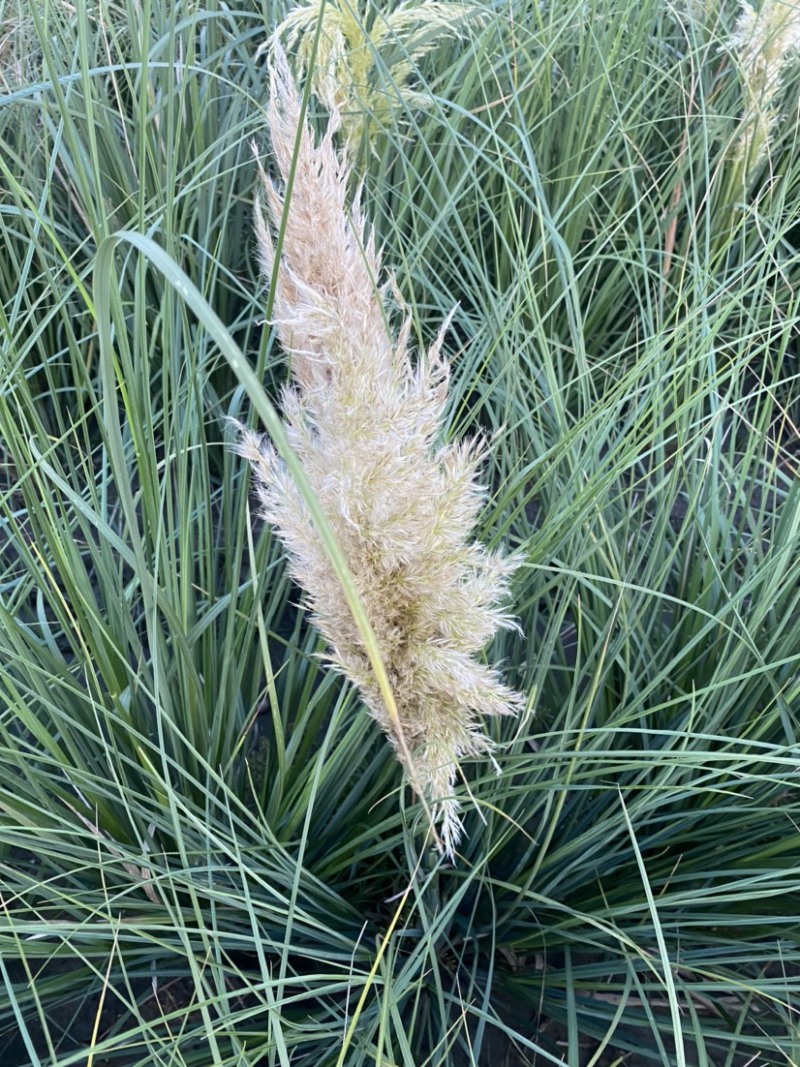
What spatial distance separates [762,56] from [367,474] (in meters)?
1.62

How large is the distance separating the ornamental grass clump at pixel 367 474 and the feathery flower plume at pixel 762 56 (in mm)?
1267

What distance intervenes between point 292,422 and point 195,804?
66cm

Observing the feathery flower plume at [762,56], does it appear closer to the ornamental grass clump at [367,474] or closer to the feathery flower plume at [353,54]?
the feathery flower plume at [353,54]

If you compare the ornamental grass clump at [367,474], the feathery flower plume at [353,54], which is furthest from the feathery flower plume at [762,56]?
the ornamental grass clump at [367,474]

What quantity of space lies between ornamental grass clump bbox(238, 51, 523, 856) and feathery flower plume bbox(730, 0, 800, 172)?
1267 mm

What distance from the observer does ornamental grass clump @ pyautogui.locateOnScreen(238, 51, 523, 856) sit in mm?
820

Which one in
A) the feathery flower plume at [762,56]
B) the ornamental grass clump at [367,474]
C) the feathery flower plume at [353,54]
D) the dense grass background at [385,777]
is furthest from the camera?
the feathery flower plume at [762,56]

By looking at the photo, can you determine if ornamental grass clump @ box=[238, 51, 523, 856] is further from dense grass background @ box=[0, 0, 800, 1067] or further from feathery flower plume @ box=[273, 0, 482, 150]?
feathery flower plume @ box=[273, 0, 482, 150]

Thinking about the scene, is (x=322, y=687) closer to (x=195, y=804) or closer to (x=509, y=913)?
(x=195, y=804)

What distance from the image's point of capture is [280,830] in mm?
1315

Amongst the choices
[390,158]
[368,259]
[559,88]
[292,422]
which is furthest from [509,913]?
[559,88]

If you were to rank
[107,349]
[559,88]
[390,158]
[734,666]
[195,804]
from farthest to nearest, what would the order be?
1. [559,88]
2. [390,158]
3. [734,666]
4. [195,804]
5. [107,349]

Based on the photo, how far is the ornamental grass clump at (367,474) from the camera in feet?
2.69

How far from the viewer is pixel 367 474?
82cm
